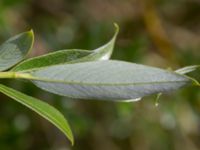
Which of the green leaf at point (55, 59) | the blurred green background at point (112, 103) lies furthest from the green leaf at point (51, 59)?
the blurred green background at point (112, 103)

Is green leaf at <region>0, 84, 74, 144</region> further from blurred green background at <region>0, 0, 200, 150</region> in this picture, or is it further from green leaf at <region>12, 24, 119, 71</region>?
blurred green background at <region>0, 0, 200, 150</region>

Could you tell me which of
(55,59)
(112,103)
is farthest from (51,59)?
(112,103)

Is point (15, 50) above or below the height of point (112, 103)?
above

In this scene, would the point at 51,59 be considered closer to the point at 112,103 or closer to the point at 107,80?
the point at 107,80

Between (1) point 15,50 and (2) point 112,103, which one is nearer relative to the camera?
(1) point 15,50

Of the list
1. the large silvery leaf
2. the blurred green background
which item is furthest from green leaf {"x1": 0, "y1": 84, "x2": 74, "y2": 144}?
the blurred green background

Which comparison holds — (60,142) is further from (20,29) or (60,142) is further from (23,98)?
(23,98)
